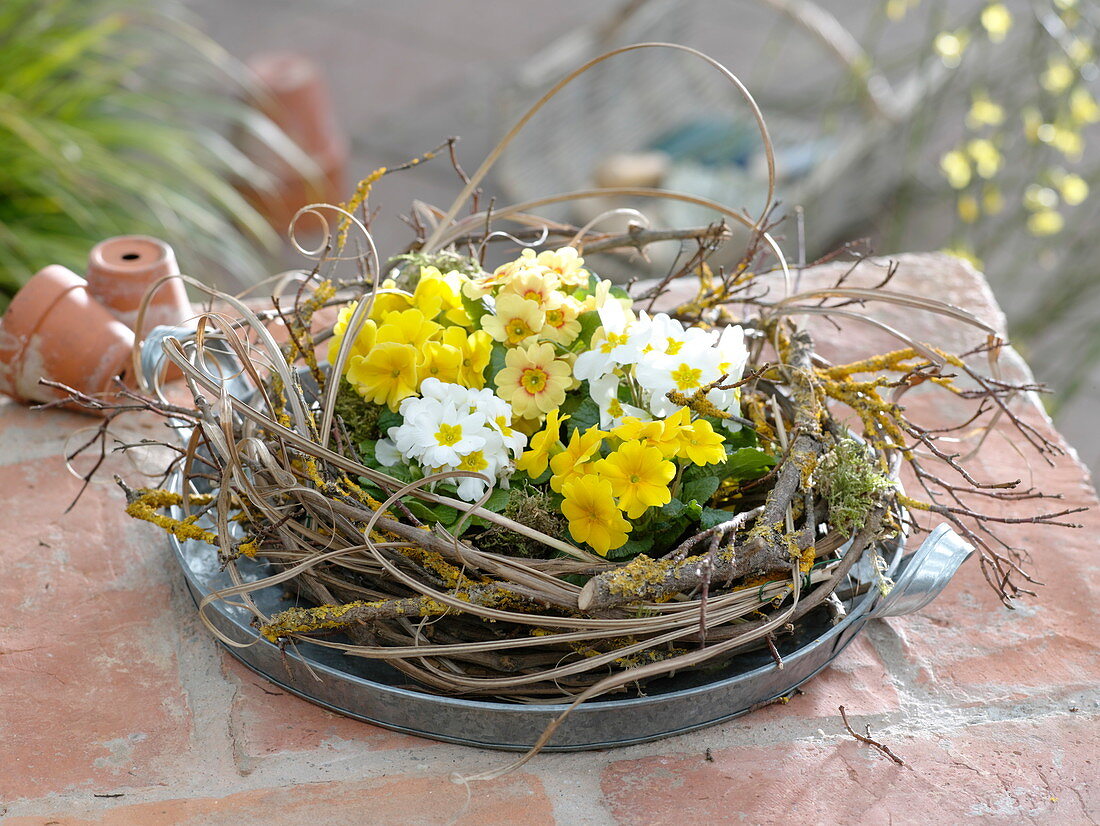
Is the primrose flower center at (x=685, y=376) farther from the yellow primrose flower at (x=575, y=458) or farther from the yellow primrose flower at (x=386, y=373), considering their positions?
the yellow primrose flower at (x=386, y=373)

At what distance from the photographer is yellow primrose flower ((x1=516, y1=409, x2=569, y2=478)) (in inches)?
29.4

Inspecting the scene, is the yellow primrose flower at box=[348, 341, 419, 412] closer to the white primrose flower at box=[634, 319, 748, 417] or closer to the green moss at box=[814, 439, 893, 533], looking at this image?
the white primrose flower at box=[634, 319, 748, 417]

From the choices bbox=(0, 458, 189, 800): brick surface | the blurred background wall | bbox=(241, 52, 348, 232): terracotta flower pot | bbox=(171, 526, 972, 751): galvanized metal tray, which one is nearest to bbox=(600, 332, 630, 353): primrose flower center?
bbox=(171, 526, 972, 751): galvanized metal tray

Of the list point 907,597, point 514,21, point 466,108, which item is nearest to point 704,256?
point 907,597

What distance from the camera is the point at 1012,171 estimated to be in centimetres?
316

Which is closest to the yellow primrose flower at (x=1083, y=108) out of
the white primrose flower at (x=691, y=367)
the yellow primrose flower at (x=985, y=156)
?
the yellow primrose flower at (x=985, y=156)

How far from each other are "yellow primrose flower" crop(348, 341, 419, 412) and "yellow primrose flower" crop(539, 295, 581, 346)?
0.34 ft

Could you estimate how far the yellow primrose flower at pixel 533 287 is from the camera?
2.60 feet

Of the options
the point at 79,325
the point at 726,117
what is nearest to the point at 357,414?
the point at 79,325

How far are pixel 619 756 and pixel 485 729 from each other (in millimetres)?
100

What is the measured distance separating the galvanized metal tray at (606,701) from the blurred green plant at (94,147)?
4.29ft

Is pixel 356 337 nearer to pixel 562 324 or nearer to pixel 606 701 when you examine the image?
pixel 562 324

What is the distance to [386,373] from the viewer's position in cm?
79

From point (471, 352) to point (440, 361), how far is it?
0.03m
